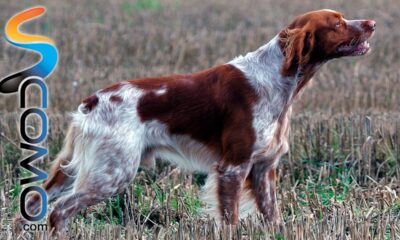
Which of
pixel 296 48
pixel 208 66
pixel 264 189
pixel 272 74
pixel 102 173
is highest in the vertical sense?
pixel 296 48

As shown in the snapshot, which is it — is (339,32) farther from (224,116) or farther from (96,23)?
(96,23)

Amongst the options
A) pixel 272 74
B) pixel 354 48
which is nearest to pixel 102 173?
pixel 272 74

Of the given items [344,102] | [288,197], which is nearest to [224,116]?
[288,197]

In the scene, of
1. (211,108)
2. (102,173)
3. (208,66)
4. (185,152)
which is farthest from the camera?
(208,66)

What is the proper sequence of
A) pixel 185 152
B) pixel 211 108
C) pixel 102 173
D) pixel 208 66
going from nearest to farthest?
pixel 102 173 < pixel 211 108 < pixel 185 152 < pixel 208 66

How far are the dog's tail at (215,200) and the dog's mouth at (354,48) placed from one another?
1045mm

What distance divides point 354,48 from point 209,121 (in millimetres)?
989

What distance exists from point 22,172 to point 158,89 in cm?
167

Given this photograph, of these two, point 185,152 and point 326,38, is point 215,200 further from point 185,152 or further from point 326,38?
point 326,38

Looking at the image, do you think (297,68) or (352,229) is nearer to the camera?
(352,229)

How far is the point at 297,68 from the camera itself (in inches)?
211

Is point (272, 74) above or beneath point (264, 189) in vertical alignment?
above

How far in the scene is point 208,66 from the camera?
10.9 meters

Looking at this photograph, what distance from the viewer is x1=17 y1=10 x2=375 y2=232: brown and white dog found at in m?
5.24
